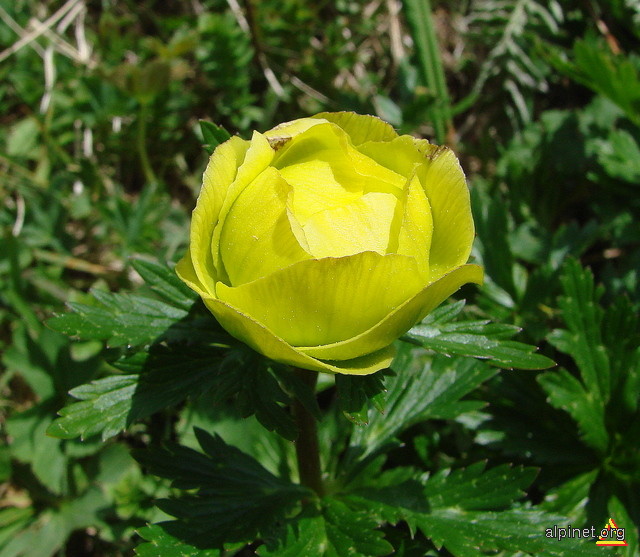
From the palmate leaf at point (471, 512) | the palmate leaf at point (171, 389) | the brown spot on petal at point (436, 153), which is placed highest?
the brown spot on petal at point (436, 153)

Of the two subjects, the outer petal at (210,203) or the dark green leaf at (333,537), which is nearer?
the outer petal at (210,203)

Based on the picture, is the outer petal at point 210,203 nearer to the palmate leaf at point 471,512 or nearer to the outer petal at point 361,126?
the outer petal at point 361,126

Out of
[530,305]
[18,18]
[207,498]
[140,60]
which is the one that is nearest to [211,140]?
[207,498]

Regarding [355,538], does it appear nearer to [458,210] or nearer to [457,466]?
[457,466]

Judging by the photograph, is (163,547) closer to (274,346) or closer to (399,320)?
(274,346)

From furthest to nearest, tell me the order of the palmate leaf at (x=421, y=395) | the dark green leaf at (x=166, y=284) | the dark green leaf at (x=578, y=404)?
the dark green leaf at (x=578, y=404) < the palmate leaf at (x=421, y=395) < the dark green leaf at (x=166, y=284)

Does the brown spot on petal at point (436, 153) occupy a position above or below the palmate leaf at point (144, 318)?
above

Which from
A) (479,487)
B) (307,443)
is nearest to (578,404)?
Answer: (479,487)

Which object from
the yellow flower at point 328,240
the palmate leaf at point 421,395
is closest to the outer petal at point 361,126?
the yellow flower at point 328,240
